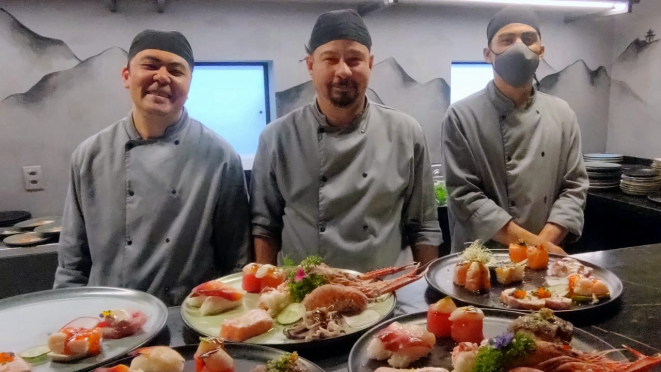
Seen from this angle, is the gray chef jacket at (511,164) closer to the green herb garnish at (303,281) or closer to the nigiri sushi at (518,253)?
the nigiri sushi at (518,253)

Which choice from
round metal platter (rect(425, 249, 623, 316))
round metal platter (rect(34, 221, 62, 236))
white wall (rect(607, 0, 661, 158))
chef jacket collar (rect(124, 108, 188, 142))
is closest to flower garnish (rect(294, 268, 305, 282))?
round metal platter (rect(425, 249, 623, 316))

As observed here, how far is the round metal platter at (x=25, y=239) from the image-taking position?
2797mm

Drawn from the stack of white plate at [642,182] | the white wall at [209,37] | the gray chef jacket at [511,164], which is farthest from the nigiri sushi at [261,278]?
the stack of white plate at [642,182]

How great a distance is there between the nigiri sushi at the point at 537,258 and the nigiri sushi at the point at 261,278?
86 centimetres

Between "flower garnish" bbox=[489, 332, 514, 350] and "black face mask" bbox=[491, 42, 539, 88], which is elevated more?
"black face mask" bbox=[491, 42, 539, 88]

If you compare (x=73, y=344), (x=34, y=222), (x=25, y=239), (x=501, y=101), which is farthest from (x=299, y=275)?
(x=34, y=222)

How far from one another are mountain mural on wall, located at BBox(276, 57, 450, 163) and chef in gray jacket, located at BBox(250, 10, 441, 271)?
160 cm

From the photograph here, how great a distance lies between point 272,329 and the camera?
1319 millimetres

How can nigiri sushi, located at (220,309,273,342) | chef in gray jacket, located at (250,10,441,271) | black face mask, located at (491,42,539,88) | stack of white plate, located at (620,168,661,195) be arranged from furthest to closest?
stack of white plate, located at (620,168,661,195) → black face mask, located at (491,42,539,88) → chef in gray jacket, located at (250,10,441,271) → nigiri sushi, located at (220,309,273,342)

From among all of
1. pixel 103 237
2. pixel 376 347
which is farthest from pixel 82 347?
pixel 103 237

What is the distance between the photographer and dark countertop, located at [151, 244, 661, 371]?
1.22 meters

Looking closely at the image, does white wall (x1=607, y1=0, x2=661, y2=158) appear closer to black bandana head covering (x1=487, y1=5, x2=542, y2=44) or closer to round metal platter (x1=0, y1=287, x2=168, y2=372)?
black bandana head covering (x1=487, y1=5, x2=542, y2=44)

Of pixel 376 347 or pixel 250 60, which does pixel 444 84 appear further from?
pixel 376 347

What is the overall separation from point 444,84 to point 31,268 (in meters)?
3.28
